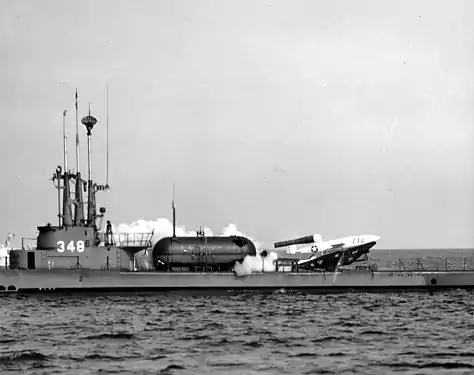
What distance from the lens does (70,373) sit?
92.2 feet

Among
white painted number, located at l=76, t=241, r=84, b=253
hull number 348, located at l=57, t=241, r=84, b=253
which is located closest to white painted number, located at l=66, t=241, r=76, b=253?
hull number 348, located at l=57, t=241, r=84, b=253

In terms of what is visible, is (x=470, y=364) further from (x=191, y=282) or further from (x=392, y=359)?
(x=191, y=282)

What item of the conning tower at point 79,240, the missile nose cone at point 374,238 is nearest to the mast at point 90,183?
the conning tower at point 79,240

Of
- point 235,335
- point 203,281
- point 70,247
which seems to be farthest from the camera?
point 70,247

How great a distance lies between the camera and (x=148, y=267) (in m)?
Answer: 54.7

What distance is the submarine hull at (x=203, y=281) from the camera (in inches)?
2034

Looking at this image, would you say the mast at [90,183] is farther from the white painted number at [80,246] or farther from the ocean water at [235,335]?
the ocean water at [235,335]

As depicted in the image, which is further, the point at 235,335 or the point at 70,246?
the point at 70,246

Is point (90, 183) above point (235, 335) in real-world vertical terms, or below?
above

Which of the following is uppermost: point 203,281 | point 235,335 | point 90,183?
point 90,183

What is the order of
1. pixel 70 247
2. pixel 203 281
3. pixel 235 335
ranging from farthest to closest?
pixel 70 247 < pixel 203 281 < pixel 235 335

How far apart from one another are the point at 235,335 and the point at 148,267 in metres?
19.7

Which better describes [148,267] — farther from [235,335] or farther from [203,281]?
[235,335]

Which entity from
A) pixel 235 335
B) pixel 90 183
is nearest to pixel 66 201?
pixel 90 183
